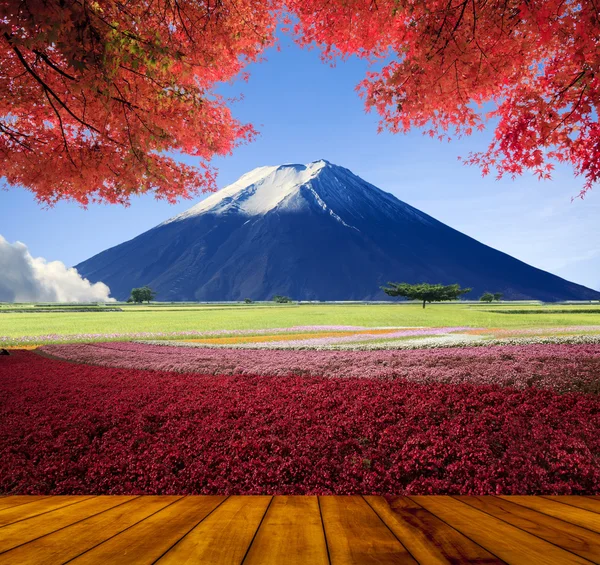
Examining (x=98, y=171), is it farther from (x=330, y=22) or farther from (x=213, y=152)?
(x=330, y=22)

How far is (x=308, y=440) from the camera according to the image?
18.1 feet

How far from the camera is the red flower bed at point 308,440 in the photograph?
466 centimetres

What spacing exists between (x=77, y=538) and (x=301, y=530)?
1.46 m

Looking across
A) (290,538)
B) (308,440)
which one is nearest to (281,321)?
(308,440)

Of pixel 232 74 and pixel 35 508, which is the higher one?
pixel 232 74

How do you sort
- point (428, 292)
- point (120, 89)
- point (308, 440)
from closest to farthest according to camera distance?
point (308, 440)
point (120, 89)
point (428, 292)

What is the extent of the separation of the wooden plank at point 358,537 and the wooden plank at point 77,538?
146cm

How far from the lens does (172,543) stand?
2.59 meters

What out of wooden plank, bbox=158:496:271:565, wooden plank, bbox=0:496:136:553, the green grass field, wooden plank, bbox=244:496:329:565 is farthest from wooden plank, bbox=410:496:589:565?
the green grass field

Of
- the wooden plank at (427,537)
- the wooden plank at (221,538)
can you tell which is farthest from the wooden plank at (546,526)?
the wooden plank at (221,538)

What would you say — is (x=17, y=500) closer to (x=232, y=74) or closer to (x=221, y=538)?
(x=221, y=538)

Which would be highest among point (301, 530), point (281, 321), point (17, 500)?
point (301, 530)

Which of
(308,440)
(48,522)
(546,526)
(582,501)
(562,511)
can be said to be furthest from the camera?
(308,440)

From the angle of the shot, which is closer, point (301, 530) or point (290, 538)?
point (290, 538)
